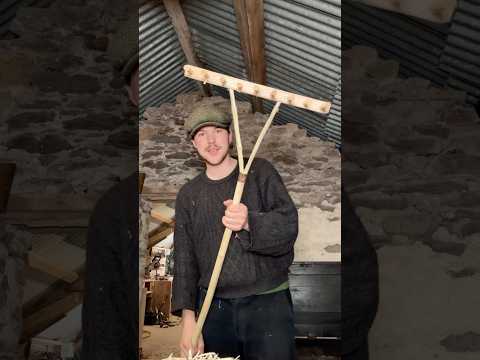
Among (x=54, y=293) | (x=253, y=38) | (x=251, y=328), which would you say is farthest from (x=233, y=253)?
(x=253, y=38)

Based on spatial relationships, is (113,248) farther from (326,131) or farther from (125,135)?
(326,131)

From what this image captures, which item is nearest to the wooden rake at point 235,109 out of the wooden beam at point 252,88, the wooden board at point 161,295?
the wooden beam at point 252,88

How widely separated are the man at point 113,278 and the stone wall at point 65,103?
10 cm

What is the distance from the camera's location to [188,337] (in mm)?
1795

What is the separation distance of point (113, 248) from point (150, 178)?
128cm

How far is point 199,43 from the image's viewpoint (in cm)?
259

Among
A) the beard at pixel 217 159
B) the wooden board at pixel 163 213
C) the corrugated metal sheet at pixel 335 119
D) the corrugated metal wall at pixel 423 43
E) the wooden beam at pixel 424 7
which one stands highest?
the wooden beam at pixel 424 7

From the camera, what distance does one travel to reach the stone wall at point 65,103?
2033 millimetres

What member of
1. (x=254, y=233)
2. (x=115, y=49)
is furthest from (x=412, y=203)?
(x=115, y=49)

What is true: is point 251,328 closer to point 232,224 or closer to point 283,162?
point 232,224

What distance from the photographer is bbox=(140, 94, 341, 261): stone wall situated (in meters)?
2.75

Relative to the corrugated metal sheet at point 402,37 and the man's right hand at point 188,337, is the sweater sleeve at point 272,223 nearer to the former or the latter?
the man's right hand at point 188,337

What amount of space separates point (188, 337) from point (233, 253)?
357mm

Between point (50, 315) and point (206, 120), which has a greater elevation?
point (206, 120)
